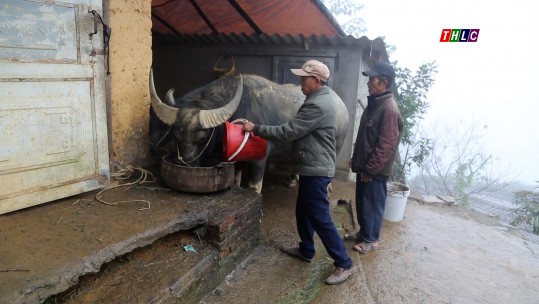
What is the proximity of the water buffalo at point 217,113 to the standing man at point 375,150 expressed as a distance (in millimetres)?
592

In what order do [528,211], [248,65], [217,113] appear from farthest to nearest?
[528,211] < [248,65] < [217,113]

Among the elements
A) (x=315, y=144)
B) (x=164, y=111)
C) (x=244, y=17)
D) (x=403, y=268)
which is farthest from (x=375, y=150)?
(x=244, y=17)

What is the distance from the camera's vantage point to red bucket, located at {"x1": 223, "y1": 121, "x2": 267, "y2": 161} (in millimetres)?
3328

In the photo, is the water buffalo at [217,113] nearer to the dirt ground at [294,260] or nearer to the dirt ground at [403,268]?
the dirt ground at [294,260]

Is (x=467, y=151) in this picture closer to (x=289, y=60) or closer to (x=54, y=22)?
(x=289, y=60)

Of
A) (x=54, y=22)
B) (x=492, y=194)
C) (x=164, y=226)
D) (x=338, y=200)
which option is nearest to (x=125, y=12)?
(x=54, y=22)

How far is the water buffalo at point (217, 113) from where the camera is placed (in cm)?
360

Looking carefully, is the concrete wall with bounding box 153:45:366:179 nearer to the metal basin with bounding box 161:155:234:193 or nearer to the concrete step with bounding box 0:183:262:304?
the concrete step with bounding box 0:183:262:304

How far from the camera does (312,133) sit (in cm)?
318

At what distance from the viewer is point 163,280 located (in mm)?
2557

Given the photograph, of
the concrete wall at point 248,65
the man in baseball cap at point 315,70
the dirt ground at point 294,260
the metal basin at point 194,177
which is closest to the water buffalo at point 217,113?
the metal basin at point 194,177

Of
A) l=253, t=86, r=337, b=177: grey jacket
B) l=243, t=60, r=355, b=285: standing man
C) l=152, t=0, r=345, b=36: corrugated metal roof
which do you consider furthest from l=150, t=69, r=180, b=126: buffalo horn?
l=152, t=0, r=345, b=36: corrugated metal roof

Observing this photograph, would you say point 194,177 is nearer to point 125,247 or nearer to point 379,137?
point 125,247

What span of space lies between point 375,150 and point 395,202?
1563 millimetres
